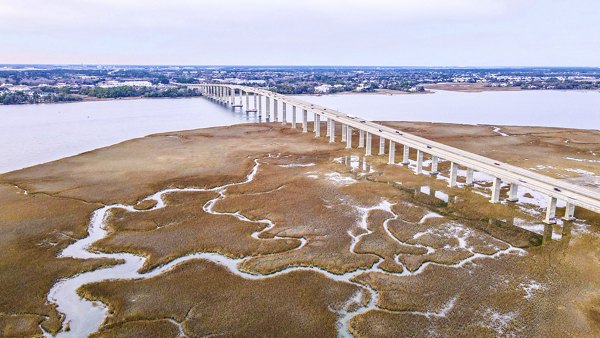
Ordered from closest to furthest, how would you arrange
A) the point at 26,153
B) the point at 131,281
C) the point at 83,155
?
the point at 131,281, the point at 83,155, the point at 26,153

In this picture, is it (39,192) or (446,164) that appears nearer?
(39,192)

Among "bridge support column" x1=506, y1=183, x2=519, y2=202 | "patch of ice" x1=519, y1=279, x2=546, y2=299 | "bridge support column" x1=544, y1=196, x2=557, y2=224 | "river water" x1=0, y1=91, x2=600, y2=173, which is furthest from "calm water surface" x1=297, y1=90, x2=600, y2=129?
"patch of ice" x1=519, y1=279, x2=546, y2=299

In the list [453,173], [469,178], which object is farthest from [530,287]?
[469,178]

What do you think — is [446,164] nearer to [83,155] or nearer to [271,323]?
[271,323]

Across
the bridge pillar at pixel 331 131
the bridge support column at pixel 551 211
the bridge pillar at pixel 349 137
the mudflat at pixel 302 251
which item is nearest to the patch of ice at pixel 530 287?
the mudflat at pixel 302 251

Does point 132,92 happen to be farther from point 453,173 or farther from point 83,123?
point 453,173

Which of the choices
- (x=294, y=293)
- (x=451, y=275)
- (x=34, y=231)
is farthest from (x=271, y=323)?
(x=34, y=231)

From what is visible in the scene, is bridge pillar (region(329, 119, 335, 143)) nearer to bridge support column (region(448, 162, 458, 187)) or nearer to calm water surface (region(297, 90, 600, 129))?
bridge support column (region(448, 162, 458, 187))
